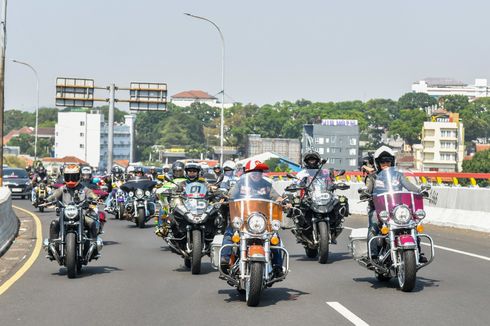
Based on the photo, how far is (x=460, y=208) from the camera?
26250mm

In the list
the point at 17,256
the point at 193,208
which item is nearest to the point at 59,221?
the point at 193,208

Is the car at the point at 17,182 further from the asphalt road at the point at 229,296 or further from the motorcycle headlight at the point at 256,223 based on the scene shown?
the motorcycle headlight at the point at 256,223

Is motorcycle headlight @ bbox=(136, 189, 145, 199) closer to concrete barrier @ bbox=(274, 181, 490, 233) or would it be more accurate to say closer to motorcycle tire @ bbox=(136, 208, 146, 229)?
motorcycle tire @ bbox=(136, 208, 146, 229)

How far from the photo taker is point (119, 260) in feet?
57.6

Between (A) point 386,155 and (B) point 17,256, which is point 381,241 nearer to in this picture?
(A) point 386,155

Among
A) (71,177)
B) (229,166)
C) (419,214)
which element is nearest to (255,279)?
(419,214)

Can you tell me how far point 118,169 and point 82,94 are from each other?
28.1 metres

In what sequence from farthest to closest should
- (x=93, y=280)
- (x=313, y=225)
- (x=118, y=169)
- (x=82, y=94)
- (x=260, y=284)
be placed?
(x=82, y=94) → (x=118, y=169) → (x=313, y=225) → (x=93, y=280) → (x=260, y=284)

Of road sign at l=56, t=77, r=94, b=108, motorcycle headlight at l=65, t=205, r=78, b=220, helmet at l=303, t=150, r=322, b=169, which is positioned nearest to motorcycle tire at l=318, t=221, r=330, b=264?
helmet at l=303, t=150, r=322, b=169

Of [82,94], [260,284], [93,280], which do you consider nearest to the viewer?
[260,284]

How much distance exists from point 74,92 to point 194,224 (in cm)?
5012

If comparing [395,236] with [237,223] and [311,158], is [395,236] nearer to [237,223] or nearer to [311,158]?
[237,223]

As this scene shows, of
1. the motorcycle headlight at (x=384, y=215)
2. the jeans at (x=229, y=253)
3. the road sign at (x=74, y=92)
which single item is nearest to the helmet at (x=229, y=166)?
the motorcycle headlight at (x=384, y=215)

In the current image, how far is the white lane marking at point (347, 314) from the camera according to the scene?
1023 cm
